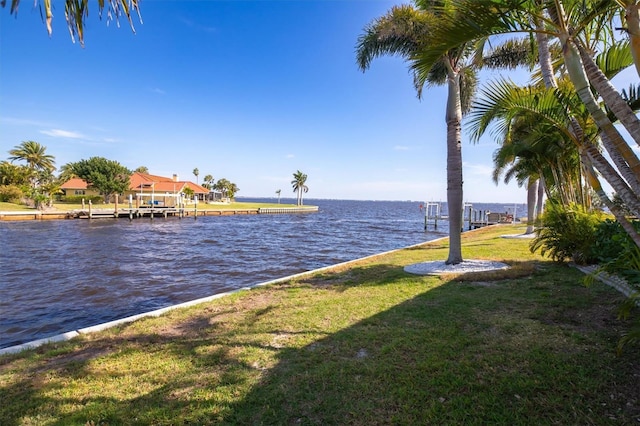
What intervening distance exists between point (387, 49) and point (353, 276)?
19.9 feet

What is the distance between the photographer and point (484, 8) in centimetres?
258

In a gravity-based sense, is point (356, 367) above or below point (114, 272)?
above

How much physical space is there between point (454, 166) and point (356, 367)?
251 inches

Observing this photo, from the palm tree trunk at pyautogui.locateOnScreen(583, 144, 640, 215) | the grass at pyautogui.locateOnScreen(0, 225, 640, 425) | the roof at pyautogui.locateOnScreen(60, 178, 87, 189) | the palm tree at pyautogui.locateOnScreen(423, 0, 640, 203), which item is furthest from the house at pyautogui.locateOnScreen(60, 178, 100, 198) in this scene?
the palm tree trunk at pyautogui.locateOnScreen(583, 144, 640, 215)

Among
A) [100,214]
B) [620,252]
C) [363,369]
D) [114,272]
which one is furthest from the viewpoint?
[100,214]

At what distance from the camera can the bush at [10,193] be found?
1672 inches

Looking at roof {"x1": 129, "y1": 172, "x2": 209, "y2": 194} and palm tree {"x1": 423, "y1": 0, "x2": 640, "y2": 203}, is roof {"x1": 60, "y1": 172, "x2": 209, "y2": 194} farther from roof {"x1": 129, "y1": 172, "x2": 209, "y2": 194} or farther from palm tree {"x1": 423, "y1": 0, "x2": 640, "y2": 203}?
palm tree {"x1": 423, "y1": 0, "x2": 640, "y2": 203}

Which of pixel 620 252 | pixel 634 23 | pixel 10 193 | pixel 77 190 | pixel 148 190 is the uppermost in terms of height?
pixel 148 190

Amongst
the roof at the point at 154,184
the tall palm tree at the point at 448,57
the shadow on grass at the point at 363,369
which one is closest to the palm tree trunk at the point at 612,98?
the shadow on grass at the point at 363,369

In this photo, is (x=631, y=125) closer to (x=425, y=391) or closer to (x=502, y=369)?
(x=502, y=369)

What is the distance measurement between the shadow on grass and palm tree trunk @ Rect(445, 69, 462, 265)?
2910 mm

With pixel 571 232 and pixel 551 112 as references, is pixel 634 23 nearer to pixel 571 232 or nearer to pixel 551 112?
pixel 551 112

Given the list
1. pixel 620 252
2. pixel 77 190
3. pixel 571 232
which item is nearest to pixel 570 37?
pixel 620 252

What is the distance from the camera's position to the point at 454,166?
328 inches
